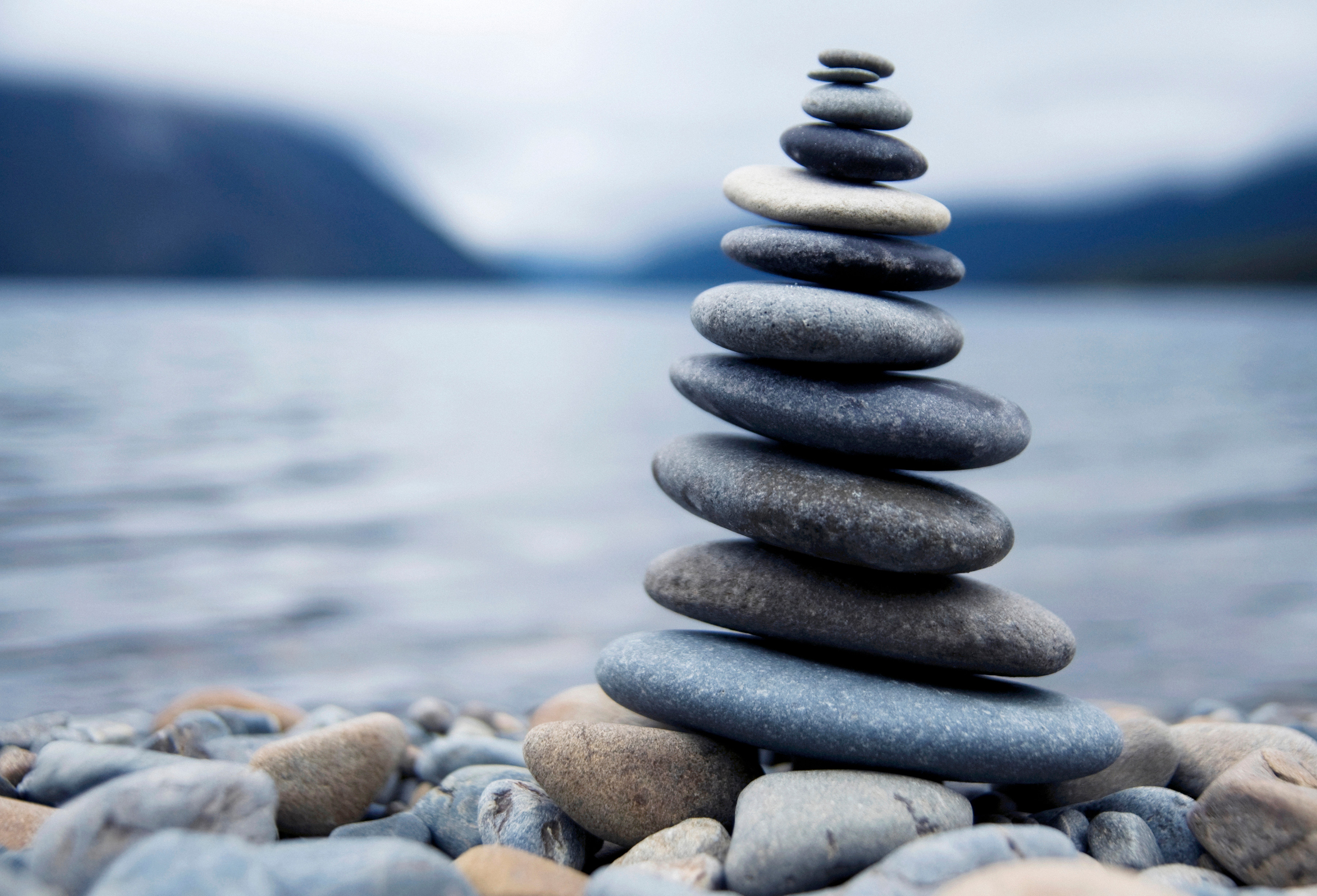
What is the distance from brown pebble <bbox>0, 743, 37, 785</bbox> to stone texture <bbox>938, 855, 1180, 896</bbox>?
3.42m

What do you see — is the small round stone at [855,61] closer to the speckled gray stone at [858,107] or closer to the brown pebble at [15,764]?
the speckled gray stone at [858,107]

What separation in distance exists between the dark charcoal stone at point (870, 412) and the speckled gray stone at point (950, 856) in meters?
1.30

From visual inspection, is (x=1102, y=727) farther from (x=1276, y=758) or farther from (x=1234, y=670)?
(x=1234, y=670)

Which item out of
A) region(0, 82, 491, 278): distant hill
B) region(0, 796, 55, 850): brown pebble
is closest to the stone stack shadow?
region(0, 796, 55, 850): brown pebble

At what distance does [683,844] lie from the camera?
2.87 meters

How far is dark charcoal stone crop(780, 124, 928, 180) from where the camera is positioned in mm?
3621

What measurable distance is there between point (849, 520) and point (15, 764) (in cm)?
336

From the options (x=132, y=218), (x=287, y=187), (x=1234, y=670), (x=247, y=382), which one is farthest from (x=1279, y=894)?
(x=287, y=187)

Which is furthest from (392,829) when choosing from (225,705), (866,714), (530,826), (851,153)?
(851,153)

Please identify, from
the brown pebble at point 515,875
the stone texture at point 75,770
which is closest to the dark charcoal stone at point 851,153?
the brown pebble at point 515,875

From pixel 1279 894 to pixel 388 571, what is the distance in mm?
7969

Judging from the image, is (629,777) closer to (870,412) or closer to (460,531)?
(870,412)

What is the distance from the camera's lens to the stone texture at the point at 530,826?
122 inches

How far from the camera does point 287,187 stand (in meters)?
124
